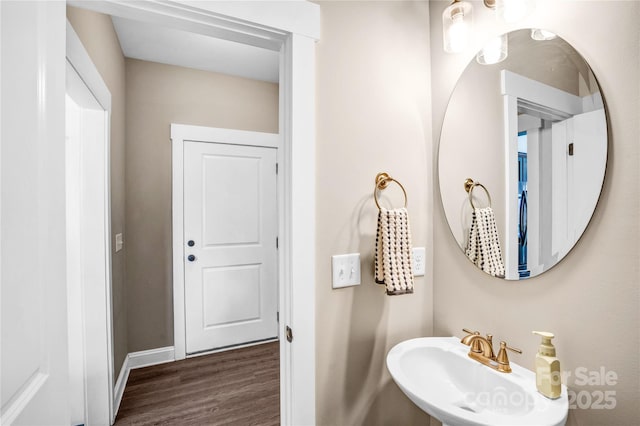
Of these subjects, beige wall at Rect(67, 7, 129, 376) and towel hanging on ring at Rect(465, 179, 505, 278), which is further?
beige wall at Rect(67, 7, 129, 376)

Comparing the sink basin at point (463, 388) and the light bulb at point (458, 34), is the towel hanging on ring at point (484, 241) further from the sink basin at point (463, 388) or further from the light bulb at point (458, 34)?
the light bulb at point (458, 34)

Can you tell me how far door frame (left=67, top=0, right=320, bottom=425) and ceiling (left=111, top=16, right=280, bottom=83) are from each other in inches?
47.9

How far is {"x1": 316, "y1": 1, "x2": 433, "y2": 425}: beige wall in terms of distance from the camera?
1.11 metres

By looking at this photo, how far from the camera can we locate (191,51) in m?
2.51

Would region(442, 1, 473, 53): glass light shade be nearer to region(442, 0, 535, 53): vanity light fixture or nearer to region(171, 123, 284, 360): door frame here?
region(442, 0, 535, 53): vanity light fixture

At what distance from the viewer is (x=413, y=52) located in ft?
4.19

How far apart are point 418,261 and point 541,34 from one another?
86 cm

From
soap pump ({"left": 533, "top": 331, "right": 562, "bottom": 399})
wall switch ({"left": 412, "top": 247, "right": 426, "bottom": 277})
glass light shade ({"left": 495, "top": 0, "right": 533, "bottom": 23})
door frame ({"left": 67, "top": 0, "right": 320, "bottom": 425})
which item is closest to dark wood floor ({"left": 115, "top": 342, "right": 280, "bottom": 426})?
door frame ({"left": 67, "top": 0, "right": 320, "bottom": 425})

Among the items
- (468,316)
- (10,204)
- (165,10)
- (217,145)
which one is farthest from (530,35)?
(217,145)

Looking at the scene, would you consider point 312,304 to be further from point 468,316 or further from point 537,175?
point 537,175

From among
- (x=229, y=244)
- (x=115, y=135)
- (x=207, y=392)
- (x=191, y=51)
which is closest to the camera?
(x=115, y=135)

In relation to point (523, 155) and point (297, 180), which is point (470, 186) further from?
point (297, 180)

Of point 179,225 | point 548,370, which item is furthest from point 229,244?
point 548,370

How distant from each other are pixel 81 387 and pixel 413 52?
8.02ft
